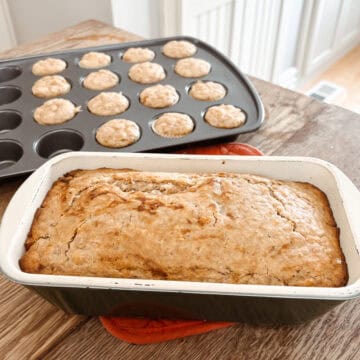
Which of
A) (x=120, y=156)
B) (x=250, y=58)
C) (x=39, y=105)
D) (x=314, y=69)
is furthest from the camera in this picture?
(x=314, y=69)

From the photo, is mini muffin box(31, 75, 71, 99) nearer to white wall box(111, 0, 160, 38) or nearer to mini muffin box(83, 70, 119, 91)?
mini muffin box(83, 70, 119, 91)

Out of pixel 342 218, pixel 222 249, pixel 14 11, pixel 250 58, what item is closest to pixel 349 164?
pixel 342 218

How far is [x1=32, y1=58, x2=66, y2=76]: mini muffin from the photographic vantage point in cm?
152

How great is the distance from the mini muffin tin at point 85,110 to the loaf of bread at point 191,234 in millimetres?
384

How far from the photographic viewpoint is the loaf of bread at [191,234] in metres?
0.72

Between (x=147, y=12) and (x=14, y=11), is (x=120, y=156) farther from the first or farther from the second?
(x=14, y=11)

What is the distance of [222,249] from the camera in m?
0.73

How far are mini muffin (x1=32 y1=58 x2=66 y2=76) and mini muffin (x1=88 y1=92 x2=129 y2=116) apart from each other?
262mm

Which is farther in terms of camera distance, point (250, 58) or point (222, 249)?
point (250, 58)

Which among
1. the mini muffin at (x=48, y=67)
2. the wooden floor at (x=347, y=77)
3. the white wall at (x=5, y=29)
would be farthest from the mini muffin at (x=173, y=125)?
the wooden floor at (x=347, y=77)

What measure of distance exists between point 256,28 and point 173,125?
1818mm

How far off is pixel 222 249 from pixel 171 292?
0.14 meters

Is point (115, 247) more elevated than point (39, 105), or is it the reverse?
point (115, 247)

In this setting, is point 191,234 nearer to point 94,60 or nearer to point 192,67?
point 192,67
